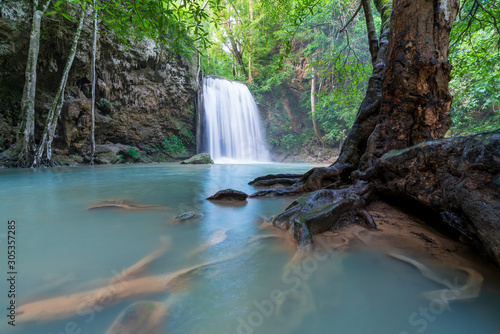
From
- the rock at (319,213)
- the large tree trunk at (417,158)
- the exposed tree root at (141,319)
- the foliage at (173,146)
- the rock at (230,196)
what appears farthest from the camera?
the foliage at (173,146)

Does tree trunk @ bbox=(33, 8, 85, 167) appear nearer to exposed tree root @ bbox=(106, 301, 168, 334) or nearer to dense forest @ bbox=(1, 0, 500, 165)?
dense forest @ bbox=(1, 0, 500, 165)

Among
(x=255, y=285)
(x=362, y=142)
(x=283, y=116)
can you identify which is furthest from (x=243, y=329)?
(x=283, y=116)

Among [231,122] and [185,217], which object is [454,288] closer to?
[185,217]

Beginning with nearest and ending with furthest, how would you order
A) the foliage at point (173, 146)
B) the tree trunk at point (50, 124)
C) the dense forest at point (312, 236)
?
the dense forest at point (312, 236), the tree trunk at point (50, 124), the foliage at point (173, 146)

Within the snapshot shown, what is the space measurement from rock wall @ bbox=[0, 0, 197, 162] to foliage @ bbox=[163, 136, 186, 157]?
0.34 meters

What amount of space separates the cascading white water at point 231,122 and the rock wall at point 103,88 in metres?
1.57

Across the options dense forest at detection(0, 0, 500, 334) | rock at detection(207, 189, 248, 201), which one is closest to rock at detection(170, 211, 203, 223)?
dense forest at detection(0, 0, 500, 334)

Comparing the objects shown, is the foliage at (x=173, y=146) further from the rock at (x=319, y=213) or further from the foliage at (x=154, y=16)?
the rock at (x=319, y=213)

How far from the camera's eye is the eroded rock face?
1.27 m

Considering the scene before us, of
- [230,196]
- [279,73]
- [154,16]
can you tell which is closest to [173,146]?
[279,73]

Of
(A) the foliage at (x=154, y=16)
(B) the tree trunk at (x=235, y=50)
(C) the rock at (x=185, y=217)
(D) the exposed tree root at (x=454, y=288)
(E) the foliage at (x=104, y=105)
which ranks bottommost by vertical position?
(C) the rock at (x=185, y=217)

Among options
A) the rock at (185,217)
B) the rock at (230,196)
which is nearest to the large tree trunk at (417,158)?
the rock at (230,196)

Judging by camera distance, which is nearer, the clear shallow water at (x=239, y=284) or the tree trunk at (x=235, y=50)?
the clear shallow water at (x=239, y=284)

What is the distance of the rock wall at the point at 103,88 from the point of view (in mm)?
8617
